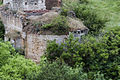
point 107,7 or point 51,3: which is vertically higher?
point 51,3

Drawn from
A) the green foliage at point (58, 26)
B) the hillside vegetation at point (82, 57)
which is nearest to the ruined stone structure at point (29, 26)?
the green foliage at point (58, 26)

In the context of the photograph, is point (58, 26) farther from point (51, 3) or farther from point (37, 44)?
point (51, 3)

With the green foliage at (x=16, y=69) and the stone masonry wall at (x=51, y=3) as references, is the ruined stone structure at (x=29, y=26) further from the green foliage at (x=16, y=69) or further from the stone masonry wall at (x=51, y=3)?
the green foliage at (x=16, y=69)

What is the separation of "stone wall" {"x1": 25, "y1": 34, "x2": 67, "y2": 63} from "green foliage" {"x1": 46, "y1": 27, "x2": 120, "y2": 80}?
213 centimetres

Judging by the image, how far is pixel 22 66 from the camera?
17.7 m

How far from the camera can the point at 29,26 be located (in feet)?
77.5

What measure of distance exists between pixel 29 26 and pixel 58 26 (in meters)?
3.48

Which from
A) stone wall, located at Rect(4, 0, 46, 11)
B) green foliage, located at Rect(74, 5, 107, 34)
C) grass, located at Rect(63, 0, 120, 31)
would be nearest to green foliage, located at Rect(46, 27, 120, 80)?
green foliage, located at Rect(74, 5, 107, 34)

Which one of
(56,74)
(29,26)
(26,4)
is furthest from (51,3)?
(56,74)

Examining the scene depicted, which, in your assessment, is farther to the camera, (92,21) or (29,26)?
(92,21)

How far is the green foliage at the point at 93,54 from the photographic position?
1903 centimetres

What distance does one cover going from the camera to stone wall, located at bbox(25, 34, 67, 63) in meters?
21.9

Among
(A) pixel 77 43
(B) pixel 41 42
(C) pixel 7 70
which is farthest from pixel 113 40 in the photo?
(C) pixel 7 70

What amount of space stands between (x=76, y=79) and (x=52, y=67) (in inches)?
66.8
